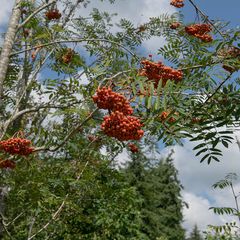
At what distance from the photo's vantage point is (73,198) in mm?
7473

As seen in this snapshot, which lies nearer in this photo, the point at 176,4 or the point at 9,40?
the point at 9,40

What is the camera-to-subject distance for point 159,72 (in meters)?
3.92

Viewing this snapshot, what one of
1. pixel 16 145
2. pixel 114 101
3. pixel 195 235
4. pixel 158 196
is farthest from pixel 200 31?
pixel 195 235

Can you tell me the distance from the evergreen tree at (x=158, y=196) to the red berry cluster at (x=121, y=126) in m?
25.3

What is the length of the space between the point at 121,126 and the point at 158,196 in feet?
112

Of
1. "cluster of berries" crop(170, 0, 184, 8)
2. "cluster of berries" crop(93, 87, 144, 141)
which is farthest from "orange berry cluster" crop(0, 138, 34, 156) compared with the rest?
"cluster of berries" crop(170, 0, 184, 8)

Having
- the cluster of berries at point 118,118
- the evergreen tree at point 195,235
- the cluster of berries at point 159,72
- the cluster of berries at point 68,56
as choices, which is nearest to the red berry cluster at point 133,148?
the cluster of berries at point 68,56

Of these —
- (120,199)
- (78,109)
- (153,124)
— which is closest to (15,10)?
(78,109)

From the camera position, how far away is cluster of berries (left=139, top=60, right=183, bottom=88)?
3.85m

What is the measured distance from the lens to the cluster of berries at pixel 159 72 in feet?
12.6

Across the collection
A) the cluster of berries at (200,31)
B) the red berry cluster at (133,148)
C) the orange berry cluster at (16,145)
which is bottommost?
the orange berry cluster at (16,145)

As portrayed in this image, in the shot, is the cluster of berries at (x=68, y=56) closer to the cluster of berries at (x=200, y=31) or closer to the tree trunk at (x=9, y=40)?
the tree trunk at (x=9, y=40)

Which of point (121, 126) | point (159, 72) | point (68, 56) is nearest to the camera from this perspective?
point (121, 126)

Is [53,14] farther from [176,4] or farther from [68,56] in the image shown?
[176,4]
